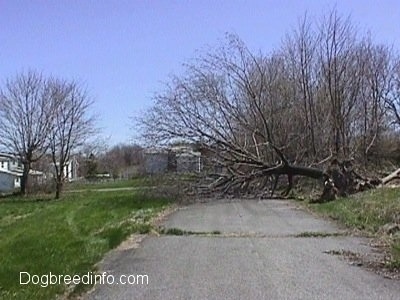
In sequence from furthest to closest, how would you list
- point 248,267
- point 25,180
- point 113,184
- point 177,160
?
point 113,184
point 25,180
point 177,160
point 248,267

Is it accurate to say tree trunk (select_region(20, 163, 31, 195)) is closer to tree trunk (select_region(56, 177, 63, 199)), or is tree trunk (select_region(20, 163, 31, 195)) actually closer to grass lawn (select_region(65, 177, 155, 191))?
tree trunk (select_region(56, 177, 63, 199))

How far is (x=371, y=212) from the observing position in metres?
16.4

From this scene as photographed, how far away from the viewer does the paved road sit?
802cm

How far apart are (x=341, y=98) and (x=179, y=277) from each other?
25998mm

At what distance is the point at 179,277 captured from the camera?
29.8ft

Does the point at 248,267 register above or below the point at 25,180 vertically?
below

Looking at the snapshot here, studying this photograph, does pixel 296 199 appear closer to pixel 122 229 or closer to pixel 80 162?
pixel 122 229

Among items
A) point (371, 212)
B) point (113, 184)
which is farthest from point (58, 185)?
point (371, 212)

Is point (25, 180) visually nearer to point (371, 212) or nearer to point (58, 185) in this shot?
point (58, 185)

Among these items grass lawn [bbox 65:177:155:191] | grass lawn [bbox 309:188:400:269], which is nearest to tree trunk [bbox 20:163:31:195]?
grass lawn [bbox 65:177:155:191]

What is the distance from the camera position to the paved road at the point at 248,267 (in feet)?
26.3

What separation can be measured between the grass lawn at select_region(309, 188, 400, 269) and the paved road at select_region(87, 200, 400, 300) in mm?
648

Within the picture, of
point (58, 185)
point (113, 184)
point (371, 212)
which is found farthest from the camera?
point (113, 184)

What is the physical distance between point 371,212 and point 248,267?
24.8ft
